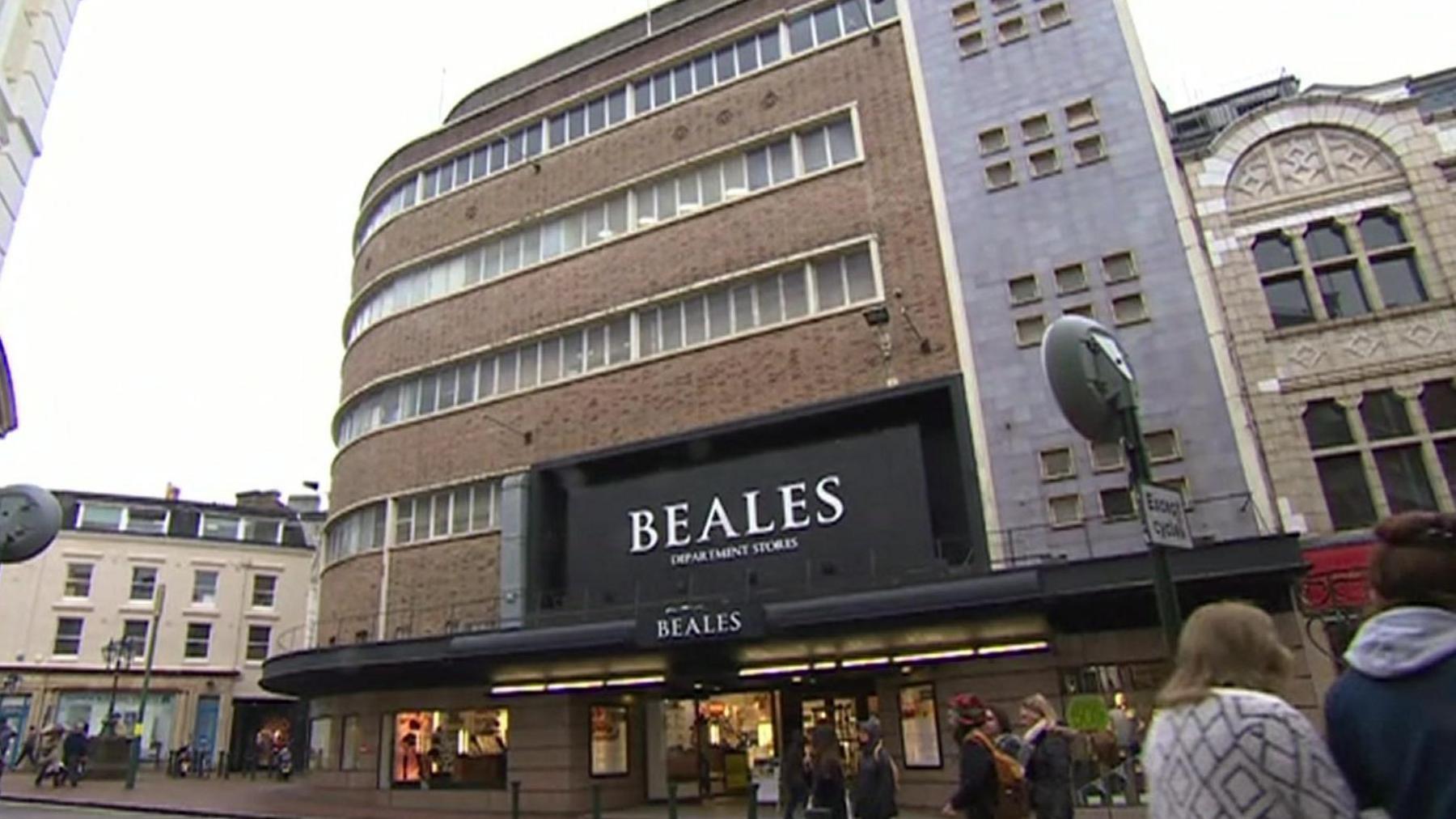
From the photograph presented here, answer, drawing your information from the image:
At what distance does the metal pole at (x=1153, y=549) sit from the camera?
4.68m

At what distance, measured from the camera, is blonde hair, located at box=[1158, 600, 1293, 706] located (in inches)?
99.4

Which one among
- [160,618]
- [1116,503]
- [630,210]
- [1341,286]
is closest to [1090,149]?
[1341,286]

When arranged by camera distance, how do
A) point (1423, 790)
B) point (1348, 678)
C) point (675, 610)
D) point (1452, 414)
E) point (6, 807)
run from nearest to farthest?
point (1423, 790), point (1348, 678), point (1452, 414), point (675, 610), point (6, 807)

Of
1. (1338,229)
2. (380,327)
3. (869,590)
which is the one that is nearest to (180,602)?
(380,327)

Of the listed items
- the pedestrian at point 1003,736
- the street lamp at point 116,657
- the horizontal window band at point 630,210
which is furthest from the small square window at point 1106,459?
the street lamp at point 116,657

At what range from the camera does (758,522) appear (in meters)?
18.9

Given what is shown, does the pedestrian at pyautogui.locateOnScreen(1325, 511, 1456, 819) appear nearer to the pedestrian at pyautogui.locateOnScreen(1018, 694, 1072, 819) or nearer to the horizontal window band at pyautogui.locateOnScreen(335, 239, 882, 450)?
the pedestrian at pyautogui.locateOnScreen(1018, 694, 1072, 819)

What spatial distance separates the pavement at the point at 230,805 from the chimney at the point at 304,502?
2409 centimetres

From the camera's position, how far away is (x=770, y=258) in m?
21.2

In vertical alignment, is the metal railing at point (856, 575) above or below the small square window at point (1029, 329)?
below

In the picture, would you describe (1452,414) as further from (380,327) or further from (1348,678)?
(380,327)

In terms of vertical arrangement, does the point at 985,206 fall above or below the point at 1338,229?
above

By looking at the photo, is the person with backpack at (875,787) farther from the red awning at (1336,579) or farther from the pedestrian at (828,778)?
the red awning at (1336,579)

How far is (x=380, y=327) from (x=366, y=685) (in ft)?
36.4
